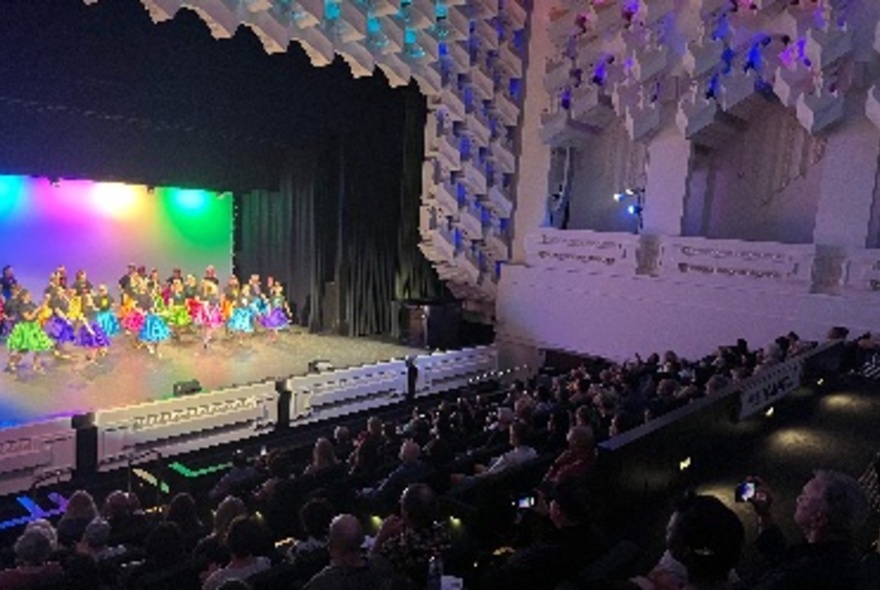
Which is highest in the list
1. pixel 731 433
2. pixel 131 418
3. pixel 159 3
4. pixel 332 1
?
pixel 332 1

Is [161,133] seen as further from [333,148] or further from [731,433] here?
[731,433]

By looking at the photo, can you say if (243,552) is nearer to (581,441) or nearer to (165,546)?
(165,546)

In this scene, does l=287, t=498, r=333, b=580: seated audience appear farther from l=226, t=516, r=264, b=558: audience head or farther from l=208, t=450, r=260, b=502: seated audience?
l=208, t=450, r=260, b=502: seated audience

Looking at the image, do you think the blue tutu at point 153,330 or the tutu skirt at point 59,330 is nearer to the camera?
the tutu skirt at point 59,330

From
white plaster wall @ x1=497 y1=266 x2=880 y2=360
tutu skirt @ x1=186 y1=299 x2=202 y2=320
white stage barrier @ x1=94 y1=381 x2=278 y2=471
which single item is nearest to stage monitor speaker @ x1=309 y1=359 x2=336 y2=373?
white stage barrier @ x1=94 y1=381 x2=278 y2=471

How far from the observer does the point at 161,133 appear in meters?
11.6

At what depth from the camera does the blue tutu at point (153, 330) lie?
38.2 feet

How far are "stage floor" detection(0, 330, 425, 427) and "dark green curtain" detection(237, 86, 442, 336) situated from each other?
36.6 inches

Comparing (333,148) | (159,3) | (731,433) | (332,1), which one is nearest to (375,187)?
(333,148)

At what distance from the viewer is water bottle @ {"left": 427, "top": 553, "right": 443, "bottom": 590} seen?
10.8ft

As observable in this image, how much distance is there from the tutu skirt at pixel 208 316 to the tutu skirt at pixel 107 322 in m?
1.49

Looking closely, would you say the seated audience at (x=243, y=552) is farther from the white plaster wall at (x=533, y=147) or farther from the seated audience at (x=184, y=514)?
the white plaster wall at (x=533, y=147)

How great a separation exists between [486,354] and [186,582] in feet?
34.1

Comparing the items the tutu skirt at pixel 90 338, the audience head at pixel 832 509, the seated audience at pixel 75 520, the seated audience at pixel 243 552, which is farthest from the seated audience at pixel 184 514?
the tutu skirt at pixel 90 338
